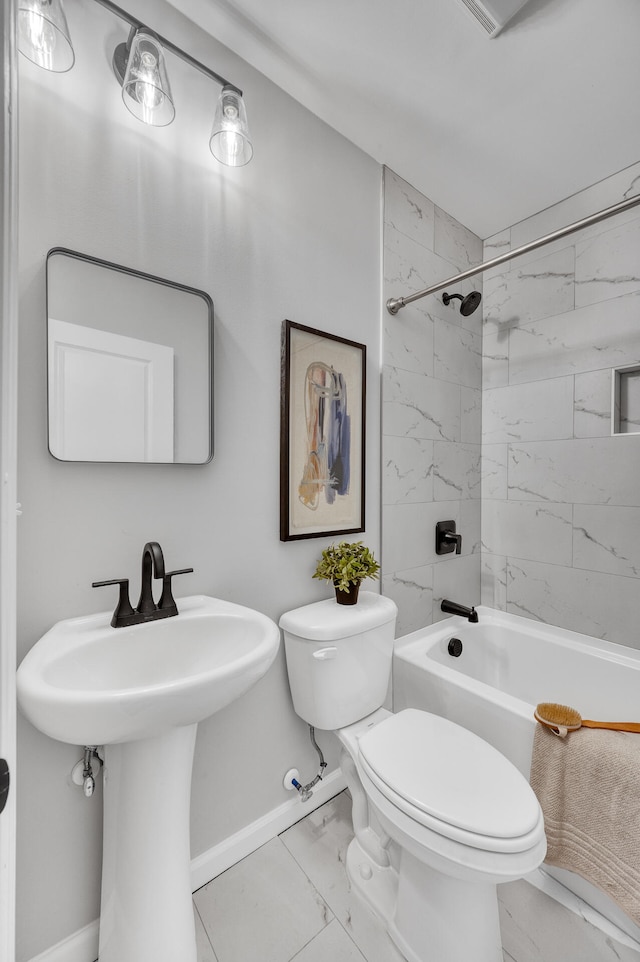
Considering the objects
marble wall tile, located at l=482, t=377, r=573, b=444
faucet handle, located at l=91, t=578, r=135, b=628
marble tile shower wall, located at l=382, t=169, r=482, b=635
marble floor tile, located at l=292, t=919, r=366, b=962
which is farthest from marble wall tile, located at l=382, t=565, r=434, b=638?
faucet handle, located at l=91, t=578, r=135, b=628

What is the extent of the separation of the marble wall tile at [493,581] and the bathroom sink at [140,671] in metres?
1.62

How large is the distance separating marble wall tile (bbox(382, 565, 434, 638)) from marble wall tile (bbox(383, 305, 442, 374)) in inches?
37.5

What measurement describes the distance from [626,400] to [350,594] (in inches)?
59.4

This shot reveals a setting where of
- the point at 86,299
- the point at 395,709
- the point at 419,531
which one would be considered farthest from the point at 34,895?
the point at 419,531

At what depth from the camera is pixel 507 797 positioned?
1.04 metres

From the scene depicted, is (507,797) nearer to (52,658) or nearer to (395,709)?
(395,709)

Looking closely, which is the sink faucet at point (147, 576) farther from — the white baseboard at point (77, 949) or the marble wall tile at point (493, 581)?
the marble wall tile at point (493, 581)

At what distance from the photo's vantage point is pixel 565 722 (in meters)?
1.30

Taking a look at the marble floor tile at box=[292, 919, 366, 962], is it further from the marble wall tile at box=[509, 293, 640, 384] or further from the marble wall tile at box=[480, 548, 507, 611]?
the marble wall tile at box=[509, 293, 640, 384]

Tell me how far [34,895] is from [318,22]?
2.51m

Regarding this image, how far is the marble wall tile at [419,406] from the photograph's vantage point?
186cm

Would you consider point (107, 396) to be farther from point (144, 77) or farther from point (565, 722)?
point (565, 722)

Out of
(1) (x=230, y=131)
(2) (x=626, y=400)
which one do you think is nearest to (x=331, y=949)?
(2) (x=626, y=400)

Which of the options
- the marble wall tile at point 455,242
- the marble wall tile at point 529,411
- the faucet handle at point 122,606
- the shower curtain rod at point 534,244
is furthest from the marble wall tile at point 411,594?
the marble wall tile at point 455,242
